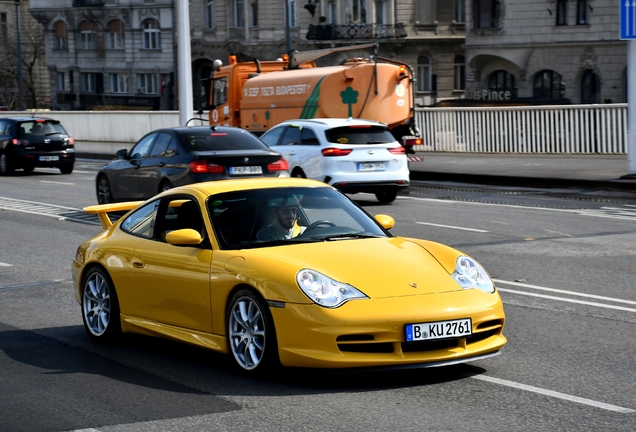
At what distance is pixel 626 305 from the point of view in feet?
32.1

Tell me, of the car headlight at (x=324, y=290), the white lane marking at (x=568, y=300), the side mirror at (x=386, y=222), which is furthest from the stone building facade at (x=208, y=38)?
the car headlight at (x=324, y=290)

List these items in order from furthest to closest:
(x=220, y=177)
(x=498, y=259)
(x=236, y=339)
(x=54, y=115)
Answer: (x=54, y=115) < (x=220, y=177) < (x=498, y=259) < (x=236, y=339)

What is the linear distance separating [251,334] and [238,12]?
72.1 meters

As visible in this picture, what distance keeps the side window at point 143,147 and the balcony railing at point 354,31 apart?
5241 centimetres

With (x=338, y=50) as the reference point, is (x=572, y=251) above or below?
below

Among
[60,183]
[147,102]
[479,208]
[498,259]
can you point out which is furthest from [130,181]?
[147,102]

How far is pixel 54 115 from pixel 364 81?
69.6ft

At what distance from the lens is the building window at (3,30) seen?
90062 mm

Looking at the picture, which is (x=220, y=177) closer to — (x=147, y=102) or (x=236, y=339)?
(x=236, y=339)

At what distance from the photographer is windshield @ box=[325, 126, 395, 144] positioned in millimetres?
20859

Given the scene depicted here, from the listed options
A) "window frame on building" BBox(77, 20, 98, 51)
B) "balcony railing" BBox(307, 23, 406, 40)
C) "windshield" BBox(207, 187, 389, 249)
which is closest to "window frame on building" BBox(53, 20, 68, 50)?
"window frame on building" BBox(77, 20, 98, 51)

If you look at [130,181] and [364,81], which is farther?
[364,81]

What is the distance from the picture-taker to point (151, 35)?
85.7 metres

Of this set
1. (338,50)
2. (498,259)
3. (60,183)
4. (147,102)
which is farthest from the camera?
(147,102)
